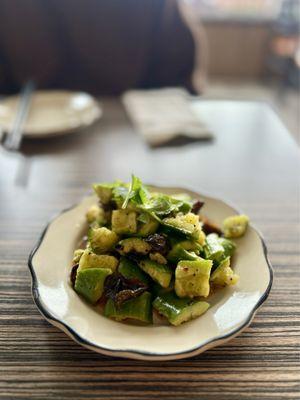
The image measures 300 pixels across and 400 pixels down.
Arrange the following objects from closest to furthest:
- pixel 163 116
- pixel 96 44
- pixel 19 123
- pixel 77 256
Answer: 1. pixel 77 256
2. pixel 19 123
3. pixel 163 116
4. pixel 96 44

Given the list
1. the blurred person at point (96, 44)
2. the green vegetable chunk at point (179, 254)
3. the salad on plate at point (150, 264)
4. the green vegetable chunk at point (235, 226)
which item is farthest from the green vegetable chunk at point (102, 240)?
the blurred person at point (96, 44)

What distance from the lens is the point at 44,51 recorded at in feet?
6.81

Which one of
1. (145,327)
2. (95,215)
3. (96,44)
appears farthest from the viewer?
(96,44)

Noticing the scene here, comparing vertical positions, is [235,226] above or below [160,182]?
above

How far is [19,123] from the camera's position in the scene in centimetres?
138

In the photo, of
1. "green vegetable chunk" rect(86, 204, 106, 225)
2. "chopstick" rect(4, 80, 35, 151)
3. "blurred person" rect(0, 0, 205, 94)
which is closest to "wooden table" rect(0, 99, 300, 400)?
"chopstick" rect(4, 80, 35, 151)

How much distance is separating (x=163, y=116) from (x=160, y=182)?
1.20 feet

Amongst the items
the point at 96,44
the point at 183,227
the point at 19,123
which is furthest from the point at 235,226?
the point at 96,44

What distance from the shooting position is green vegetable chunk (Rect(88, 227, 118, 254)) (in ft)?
2.48

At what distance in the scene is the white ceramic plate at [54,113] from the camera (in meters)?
1.37

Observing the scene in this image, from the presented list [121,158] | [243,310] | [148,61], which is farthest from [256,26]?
[243,310]

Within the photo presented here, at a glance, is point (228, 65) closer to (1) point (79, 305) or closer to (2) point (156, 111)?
(2) point (156, 111)

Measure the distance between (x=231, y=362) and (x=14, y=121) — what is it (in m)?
1.03

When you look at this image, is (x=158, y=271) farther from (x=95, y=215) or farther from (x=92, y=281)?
(x=95, y=215)
